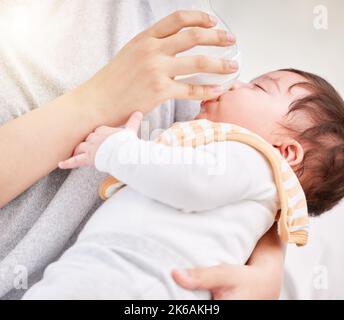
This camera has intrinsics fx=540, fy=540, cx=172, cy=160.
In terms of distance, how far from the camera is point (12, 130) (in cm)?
73

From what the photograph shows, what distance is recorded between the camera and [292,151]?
769 millimetres

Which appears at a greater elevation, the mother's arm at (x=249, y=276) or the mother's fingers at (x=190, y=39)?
the mother's fingers at (x=190, y=39)

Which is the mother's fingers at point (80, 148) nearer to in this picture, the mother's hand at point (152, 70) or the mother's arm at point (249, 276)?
the mother's hand at point (152, 70)

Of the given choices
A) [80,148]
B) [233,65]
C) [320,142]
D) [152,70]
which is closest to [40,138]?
[80,148]

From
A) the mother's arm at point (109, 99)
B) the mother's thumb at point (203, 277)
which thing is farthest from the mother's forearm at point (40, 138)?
the mother's thumb at point (203, 277)

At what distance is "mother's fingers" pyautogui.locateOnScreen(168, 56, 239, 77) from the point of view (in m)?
0.74

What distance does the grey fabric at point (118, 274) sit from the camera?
25.5 inches

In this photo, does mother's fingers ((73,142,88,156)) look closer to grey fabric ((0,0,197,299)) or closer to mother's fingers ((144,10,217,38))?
grey fabric ((0,0,197,299))

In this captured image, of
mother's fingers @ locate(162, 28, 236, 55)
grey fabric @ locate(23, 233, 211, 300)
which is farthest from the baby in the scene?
mother's fingers @ locate(162, 28, 236, 55)

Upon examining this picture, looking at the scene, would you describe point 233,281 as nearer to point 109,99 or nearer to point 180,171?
point 180,171

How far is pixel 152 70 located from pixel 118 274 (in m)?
0.28

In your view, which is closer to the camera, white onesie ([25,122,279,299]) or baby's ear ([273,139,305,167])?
white onesie ([25,122,279,299])

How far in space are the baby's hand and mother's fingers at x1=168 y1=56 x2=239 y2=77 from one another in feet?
0.28

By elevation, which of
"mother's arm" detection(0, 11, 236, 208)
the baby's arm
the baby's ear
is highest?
"mother's arm" detection(0, 11, 236, 208)
